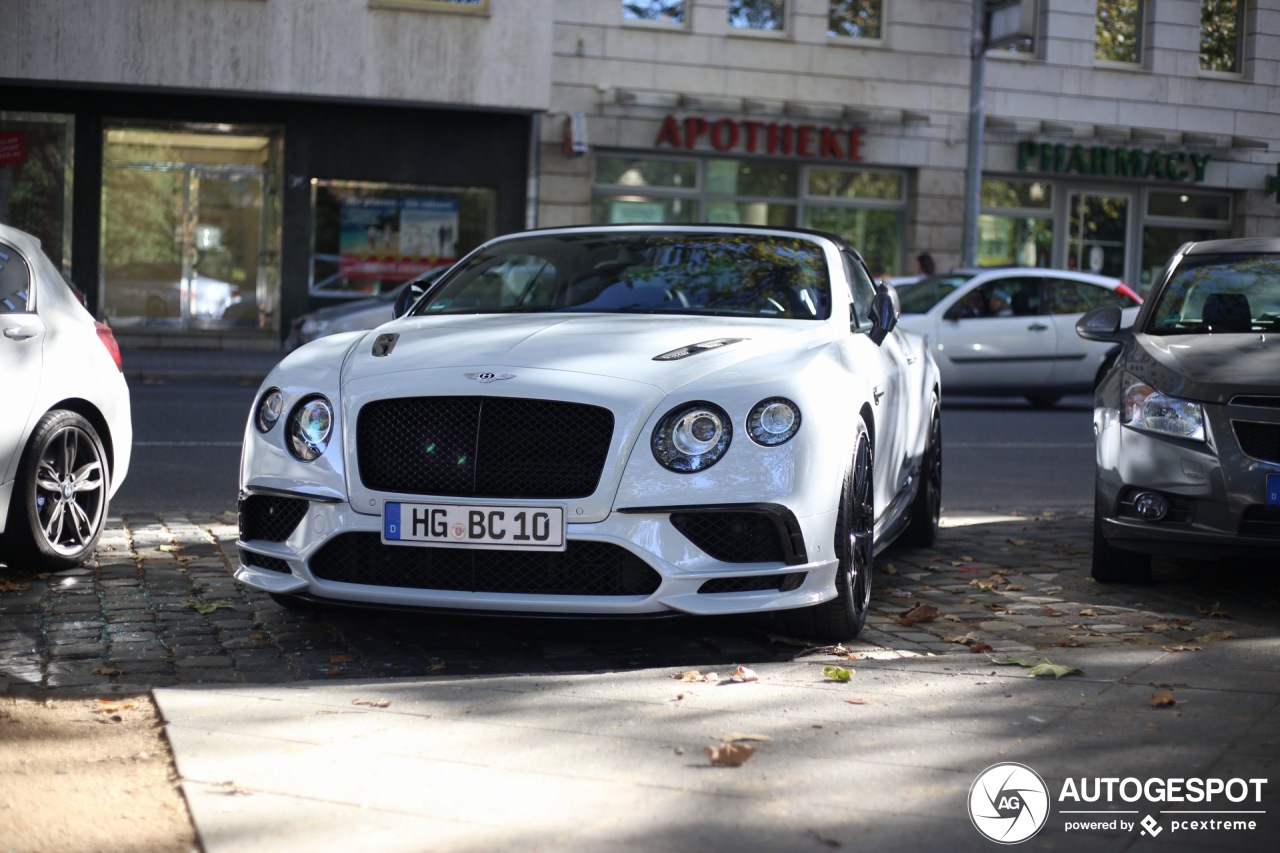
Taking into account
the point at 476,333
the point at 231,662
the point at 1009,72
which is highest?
the point at 1009,72

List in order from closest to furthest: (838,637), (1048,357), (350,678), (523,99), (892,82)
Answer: (350,678), (838,637), (1048,357), (523,99), (892,82)

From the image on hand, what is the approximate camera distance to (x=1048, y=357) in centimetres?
1773

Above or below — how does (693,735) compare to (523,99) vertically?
below

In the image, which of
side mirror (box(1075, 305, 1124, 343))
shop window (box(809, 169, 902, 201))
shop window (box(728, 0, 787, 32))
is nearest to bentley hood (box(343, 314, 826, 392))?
side mirror (box(1075, 305, 1124, 343))

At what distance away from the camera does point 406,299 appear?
22.9 feet

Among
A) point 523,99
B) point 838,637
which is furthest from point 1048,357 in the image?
point 838,637

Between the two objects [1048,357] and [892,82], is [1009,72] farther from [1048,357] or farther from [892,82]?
[1048,357]

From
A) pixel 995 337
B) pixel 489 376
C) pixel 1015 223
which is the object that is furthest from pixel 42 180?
pixel 489 376

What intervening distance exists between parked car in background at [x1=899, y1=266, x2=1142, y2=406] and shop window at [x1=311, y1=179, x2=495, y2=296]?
8614mm

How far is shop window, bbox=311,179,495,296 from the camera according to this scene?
23922mm

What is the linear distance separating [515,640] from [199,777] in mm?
1904

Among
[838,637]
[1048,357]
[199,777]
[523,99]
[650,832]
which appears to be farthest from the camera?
[523,99]
